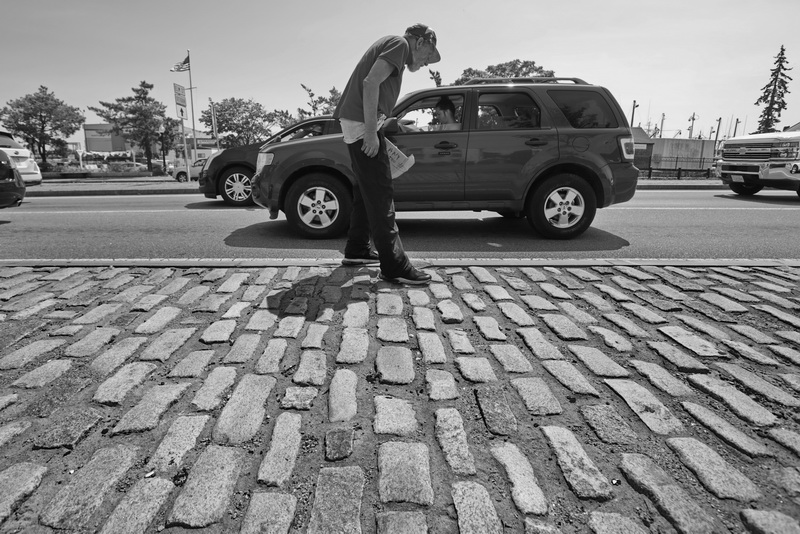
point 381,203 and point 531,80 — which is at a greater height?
point 531,80

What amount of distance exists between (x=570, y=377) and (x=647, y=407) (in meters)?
0.37

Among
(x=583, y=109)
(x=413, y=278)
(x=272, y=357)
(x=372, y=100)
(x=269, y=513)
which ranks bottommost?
(x=269, y=513)

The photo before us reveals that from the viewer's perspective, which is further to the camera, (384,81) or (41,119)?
(41,119)

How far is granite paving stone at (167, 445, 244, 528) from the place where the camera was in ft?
5.18

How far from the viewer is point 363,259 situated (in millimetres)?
4625

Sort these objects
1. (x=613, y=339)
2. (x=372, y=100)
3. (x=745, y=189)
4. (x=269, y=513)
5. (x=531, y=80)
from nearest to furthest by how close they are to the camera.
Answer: (x=269, y=513)
(x=613, y=339)
(x=372, y=100)
(x=531, y=80)
(x=745, y=189)

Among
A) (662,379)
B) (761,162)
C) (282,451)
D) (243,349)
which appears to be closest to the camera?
(282,451)

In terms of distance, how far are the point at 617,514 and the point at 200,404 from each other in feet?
5.56

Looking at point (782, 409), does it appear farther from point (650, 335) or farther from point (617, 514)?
point (617, 514)

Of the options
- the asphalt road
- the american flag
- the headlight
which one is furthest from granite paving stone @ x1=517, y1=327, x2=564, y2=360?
→ the american flag

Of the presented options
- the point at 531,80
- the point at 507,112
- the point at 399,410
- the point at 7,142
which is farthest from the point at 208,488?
the point at 7,142

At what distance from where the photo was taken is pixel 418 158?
5.91m

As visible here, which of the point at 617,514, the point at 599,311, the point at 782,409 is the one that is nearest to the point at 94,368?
the point at 617,514

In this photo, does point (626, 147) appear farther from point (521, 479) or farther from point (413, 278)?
point (521, 479)
